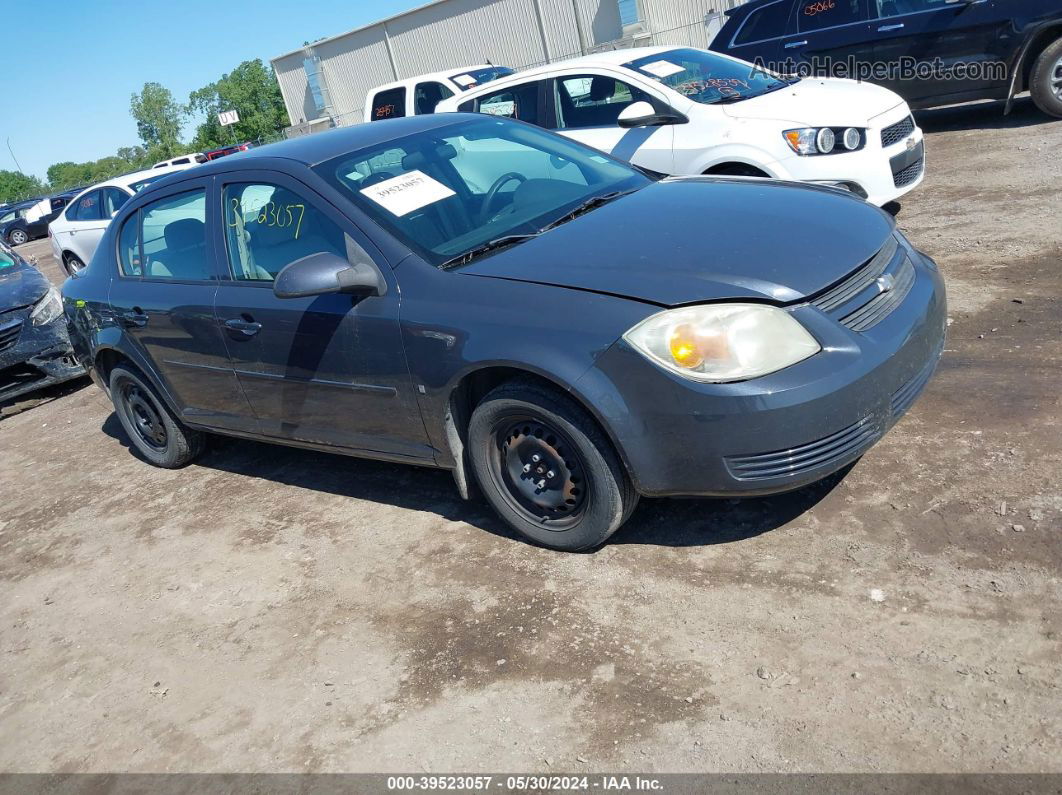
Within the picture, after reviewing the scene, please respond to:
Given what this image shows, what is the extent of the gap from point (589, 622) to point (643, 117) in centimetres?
502

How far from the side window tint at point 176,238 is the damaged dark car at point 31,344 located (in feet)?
10.2

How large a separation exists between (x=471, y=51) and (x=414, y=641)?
37389 millimetres

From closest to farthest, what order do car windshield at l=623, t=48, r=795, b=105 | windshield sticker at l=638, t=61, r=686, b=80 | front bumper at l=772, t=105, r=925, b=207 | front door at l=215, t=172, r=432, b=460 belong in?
front door at l=215, t=172, r=432, b=460 → front bumper at l=772, t=105, r=925, b=207 → car windshield at l=623, t=48, r=795, b=105 → windshield sticker at l=638, t=61, r=686, b=80

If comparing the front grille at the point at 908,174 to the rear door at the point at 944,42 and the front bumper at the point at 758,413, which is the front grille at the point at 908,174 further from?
the front bumper at the point at 758,413

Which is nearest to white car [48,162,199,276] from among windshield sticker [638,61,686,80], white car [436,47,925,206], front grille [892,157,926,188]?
white car [436,47,925,206]

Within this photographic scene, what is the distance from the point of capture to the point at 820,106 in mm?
7129

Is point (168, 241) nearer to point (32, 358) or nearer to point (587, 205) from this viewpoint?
point (587, 205)

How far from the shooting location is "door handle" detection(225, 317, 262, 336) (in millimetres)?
4398

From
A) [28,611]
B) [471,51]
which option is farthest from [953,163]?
[471,51]

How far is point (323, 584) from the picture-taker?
4.09 meters

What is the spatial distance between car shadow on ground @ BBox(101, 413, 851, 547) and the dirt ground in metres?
0.02

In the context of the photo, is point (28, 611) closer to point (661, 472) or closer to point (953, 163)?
point (661, 472)

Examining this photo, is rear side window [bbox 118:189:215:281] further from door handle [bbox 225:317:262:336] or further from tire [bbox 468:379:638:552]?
tire [bbox 468:379:638:552]

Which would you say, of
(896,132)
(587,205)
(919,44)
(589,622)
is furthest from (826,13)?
(589,622)
